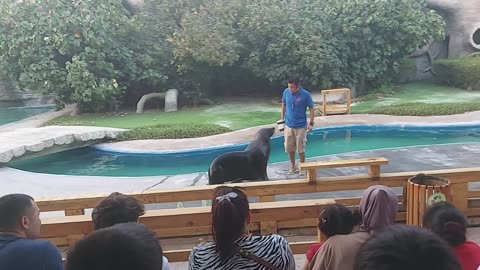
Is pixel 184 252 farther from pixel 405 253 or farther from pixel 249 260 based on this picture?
pixel 405 253

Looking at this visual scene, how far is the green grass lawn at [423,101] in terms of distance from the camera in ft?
34.8

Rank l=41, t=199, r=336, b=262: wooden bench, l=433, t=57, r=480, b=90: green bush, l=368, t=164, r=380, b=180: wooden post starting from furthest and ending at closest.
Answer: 1. l=433, t=57, r=480, b=90: green bush
2. l=368, t=164, r=380, b=180: wooden post
3. l=41, t=199, r=336, b=262: wooden bench

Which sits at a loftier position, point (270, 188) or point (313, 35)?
point (313, 35)

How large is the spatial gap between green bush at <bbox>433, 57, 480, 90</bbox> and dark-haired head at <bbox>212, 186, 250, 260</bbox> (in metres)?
13.5

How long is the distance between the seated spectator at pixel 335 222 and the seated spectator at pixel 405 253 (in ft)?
4.00

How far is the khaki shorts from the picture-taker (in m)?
6.20

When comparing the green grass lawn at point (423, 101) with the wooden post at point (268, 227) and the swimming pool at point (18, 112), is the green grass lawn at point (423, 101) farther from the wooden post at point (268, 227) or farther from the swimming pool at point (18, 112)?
the swimming pool at point (18, 112)

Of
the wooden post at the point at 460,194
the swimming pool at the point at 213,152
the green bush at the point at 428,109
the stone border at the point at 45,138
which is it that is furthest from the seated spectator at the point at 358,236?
the green bush at the point at 428,109

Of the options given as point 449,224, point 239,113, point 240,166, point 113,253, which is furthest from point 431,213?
point 239,113

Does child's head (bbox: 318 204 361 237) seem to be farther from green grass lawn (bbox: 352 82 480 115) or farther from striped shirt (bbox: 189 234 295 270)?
green grass lawn (bbox: 352 82 480 115)

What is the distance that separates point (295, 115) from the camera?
6.09 metres

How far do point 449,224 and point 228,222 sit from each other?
2.96 feet

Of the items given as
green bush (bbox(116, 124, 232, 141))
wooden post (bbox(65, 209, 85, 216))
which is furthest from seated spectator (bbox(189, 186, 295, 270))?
green bush (bbox(116, 124, 232, 141))

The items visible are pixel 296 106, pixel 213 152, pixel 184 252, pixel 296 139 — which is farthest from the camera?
pixel 213 152
